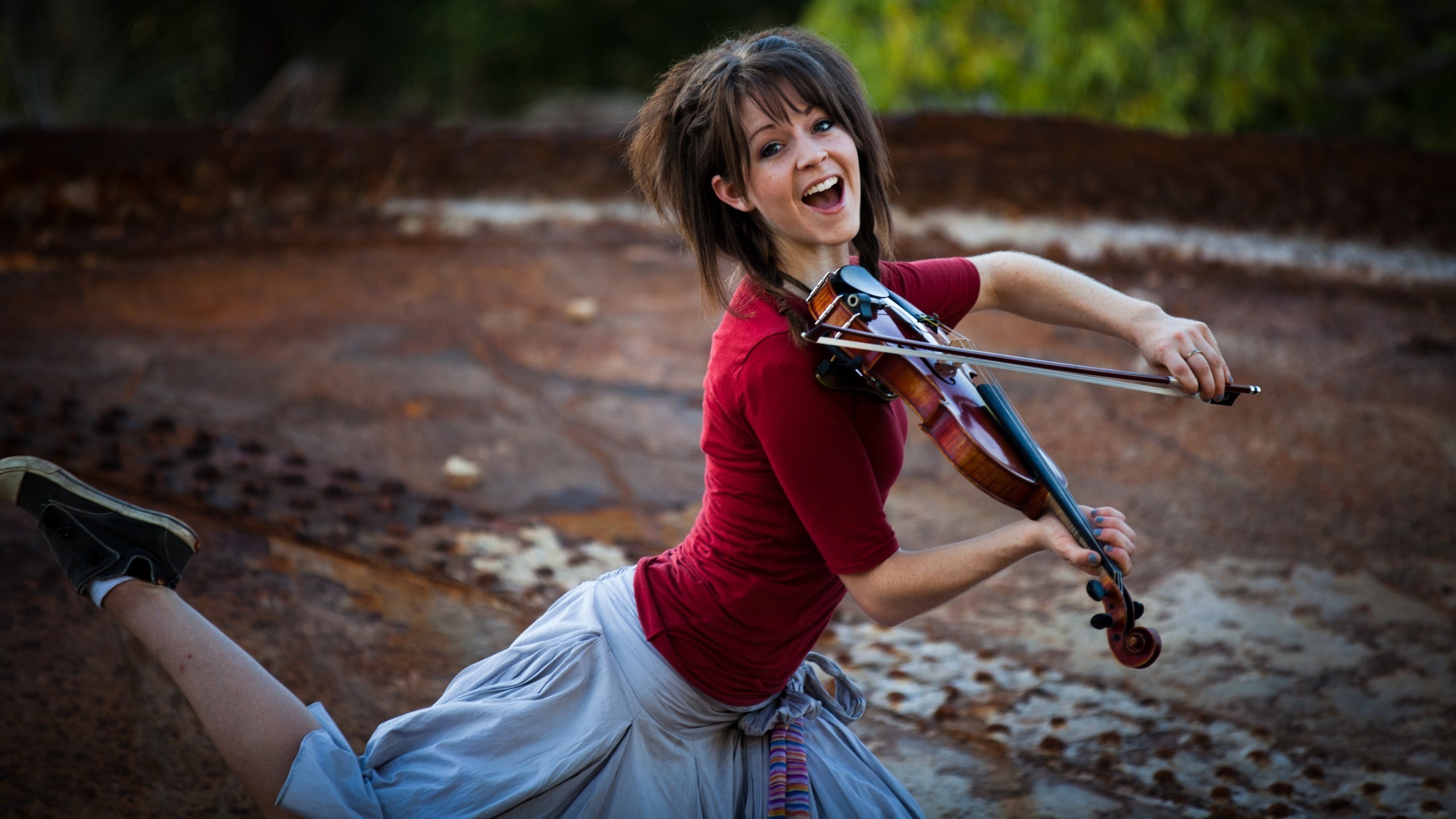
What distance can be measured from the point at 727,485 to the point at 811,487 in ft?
0.66

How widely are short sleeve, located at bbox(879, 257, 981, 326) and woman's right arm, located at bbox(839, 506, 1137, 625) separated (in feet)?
1.67

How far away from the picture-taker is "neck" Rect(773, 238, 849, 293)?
5.75 feet

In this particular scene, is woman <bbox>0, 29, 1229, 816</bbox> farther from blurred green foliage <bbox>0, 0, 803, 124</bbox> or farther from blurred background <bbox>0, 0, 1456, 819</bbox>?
blurred green foliage <bbox>0, 0, 803, 124</bbox>

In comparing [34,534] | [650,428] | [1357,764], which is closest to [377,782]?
[34,534]

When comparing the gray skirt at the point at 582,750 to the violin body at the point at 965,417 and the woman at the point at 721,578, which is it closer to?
the woman at the point at 721,578

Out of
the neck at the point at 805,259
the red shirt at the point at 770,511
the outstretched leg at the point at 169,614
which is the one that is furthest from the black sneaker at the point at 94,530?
the neck at the point at 805,259

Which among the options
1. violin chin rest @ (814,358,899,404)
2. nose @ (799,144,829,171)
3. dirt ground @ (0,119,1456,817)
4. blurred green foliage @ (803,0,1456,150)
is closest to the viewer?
violin chin rest @ (814,358,899,404)

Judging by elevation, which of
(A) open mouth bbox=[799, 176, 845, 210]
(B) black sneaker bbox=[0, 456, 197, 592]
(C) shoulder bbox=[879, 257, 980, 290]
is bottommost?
(B) black sneaker bbox=[0, 456, 197, 592]

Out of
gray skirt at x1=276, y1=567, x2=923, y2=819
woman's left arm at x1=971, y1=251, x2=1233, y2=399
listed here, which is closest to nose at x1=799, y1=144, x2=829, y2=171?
woman's left arm at x1=971, y1=251, x2=1233, y2=399

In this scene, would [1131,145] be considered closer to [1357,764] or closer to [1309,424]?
[1309,424]

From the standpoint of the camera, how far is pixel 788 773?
1.73 meters

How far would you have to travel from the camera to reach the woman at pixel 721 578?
1.58 meters

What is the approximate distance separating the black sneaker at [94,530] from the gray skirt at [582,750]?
15.1 inches

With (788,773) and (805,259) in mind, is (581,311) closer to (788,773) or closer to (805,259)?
(805,259)
